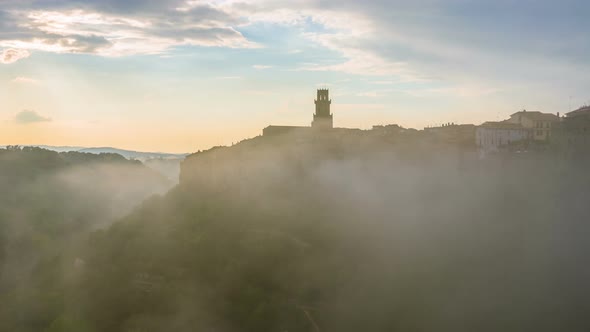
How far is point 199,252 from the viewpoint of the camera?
5422cm

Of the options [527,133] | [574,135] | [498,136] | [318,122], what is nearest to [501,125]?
[498,136]

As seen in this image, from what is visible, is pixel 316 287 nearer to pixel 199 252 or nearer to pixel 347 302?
pixel 347 302

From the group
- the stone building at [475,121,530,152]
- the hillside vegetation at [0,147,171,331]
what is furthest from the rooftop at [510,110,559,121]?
the hillside vegetation at [0,147,171,331]

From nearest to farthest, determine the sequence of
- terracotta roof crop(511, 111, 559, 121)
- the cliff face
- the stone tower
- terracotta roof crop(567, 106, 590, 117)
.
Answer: the cliff face < terracotta roof crop(511, 111, 559, 121) < terracotta roof crop(567, 106, 590, 117) < the stone tower

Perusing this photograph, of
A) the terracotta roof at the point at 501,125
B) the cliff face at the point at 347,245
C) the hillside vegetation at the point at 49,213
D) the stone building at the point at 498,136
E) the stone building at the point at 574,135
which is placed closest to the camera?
the cliff face at the point at 347,245

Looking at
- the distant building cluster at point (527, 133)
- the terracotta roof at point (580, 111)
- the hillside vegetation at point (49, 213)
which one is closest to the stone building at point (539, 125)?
the distant building cluster at point (527, 133)

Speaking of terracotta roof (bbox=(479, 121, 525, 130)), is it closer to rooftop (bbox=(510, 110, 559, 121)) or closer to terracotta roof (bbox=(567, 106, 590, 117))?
rooftop (bbox=(510, 110, 559, 121))

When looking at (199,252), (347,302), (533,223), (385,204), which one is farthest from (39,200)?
(533,223)

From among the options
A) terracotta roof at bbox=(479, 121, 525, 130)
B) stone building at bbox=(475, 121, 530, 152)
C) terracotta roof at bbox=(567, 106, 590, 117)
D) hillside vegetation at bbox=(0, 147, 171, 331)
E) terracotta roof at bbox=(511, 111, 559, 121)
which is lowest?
hillside vegetation at bbox=(0, 147, 171, 331)

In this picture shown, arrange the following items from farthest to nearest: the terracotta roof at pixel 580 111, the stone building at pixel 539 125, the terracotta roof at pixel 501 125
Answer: the terracotta roof at pixel 580 111, the stone building at pixel 539 125, the terracotta roof at pixel 501 125

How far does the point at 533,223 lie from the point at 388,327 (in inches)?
904

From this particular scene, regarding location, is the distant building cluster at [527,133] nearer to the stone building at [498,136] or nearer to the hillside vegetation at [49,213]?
the stone building at [498,136]

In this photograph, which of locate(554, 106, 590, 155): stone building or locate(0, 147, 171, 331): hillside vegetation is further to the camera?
locate(554, 106, 590, 155): stone building

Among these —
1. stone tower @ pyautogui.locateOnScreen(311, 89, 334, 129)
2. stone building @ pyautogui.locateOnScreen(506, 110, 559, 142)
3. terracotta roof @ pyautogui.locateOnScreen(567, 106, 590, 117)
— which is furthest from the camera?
stone tower @ pyautogui.locateOnScreen(311, 89, 334, 129)
